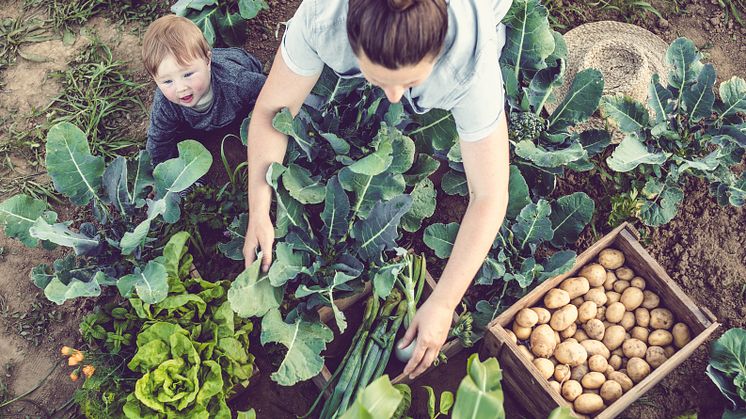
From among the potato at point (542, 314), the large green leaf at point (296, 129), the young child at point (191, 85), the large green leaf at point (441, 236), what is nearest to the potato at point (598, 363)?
the potato at point (542, 314)

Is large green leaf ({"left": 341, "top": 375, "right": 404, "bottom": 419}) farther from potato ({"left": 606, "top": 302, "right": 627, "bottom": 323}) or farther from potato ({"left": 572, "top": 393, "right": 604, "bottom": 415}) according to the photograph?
potato ({"left": 606, "top": 302, "right": 627, "bottom": 323})

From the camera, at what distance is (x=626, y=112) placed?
2.81m

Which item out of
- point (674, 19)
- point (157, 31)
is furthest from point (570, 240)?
point (157, 31)

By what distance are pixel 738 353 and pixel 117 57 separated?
316 centimetres

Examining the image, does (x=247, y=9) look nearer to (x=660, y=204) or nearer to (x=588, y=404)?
(x=660, y=204)

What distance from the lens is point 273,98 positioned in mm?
2266

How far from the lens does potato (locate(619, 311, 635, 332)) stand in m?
2.58

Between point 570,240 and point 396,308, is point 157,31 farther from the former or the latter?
point 570,240

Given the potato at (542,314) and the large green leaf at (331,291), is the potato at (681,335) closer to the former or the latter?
the potato at (542,314)

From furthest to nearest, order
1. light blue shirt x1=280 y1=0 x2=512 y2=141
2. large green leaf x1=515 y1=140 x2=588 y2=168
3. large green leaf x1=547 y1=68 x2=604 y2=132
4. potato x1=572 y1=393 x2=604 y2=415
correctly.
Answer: large green leaf x1=547 y1=68 x2=604 y2=132
large green leaf x1=515 y1=140 x2=588 y2=168
potato x1=572 y1=393 x2=604 y2=415
light blue shirt x1=280 y1=0 x2=512 y2=141

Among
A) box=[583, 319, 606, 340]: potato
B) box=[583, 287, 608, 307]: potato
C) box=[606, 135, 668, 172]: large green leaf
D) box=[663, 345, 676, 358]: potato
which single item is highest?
box=[606, 135, 668, 172]: large green leaf

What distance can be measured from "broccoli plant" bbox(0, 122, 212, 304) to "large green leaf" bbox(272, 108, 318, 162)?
0.36 meters

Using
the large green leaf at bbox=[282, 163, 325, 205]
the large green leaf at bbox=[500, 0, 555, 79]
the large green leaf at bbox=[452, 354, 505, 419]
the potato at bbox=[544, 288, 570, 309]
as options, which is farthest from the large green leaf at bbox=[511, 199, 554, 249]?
the large green leaf at bbox=[452, 354, 505, 419]

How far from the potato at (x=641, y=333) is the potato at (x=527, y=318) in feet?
1.30
